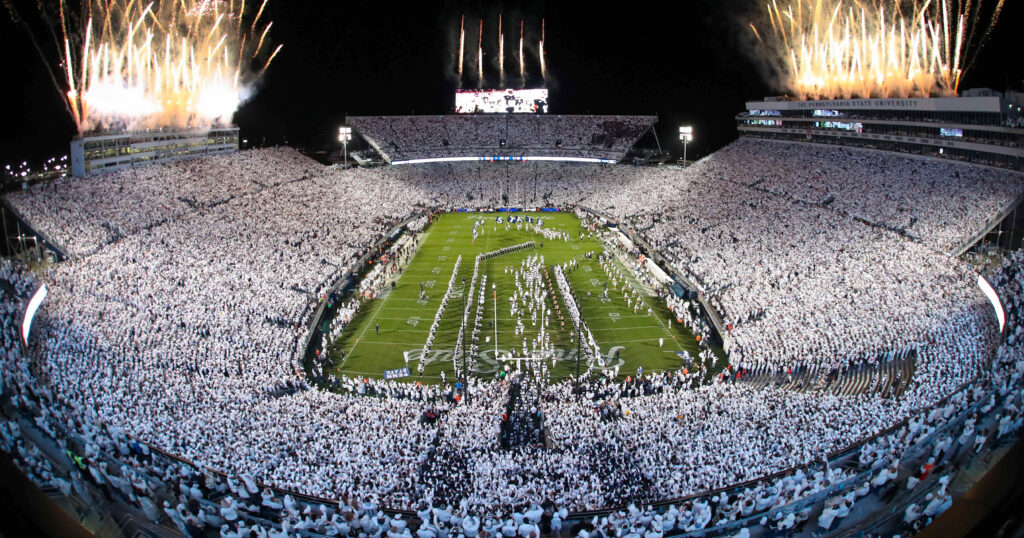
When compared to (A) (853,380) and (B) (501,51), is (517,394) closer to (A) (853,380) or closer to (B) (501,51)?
(A) (853,380)

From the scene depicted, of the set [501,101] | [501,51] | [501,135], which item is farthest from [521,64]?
[501,135]

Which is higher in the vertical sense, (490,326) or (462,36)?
(462,36)

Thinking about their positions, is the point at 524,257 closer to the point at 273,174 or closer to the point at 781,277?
the point at 781,277

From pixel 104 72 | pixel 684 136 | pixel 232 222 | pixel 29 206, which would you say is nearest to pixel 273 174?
pixel 104 72

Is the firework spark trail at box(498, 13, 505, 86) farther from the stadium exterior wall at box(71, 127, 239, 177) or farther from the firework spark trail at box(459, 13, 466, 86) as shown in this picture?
the stadium exterior wall at box(71, 127, 239, 177)

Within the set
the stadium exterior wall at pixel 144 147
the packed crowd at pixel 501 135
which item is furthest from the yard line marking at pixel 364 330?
the packed crowd at pixel 501 135

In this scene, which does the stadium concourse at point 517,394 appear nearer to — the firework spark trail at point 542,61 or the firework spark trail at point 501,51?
the firework spark trail at point 501,51

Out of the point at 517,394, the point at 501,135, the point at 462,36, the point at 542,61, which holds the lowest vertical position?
the point at 517,394
